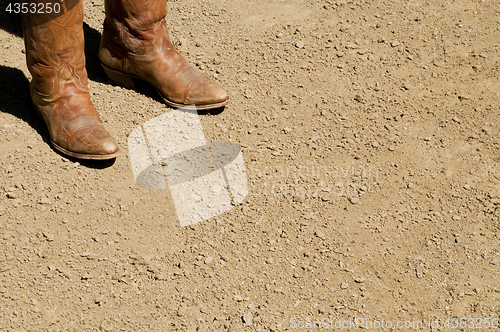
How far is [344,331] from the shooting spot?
6.70 feet

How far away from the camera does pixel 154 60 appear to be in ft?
9.04

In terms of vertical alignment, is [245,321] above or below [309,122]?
below

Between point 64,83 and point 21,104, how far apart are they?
17.1 inches

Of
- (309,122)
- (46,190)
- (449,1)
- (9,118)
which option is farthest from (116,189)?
(449,1)

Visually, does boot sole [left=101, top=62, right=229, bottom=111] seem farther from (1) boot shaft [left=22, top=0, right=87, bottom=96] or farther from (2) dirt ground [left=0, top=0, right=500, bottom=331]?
(1) boot shaft [left=22, top=0, right=87, bottom=96]

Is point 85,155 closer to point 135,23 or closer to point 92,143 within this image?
point 92,143

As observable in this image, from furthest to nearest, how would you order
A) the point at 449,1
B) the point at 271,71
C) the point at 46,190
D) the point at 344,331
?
the point at 449,1, the point at 271,71, the point at 46,190, the point at 344,331

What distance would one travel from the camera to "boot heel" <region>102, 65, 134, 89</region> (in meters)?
2.86

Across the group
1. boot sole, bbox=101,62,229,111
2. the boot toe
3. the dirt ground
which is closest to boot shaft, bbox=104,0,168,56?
boot sole, bbox=101,62,229,111

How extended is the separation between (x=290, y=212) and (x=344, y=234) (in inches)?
11.0

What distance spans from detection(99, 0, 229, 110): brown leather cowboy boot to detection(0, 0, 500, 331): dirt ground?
127 mm

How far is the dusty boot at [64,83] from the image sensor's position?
2.31 m

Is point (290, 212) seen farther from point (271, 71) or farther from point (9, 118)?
point (9, 118)

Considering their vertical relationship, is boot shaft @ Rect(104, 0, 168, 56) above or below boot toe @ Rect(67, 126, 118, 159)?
above
